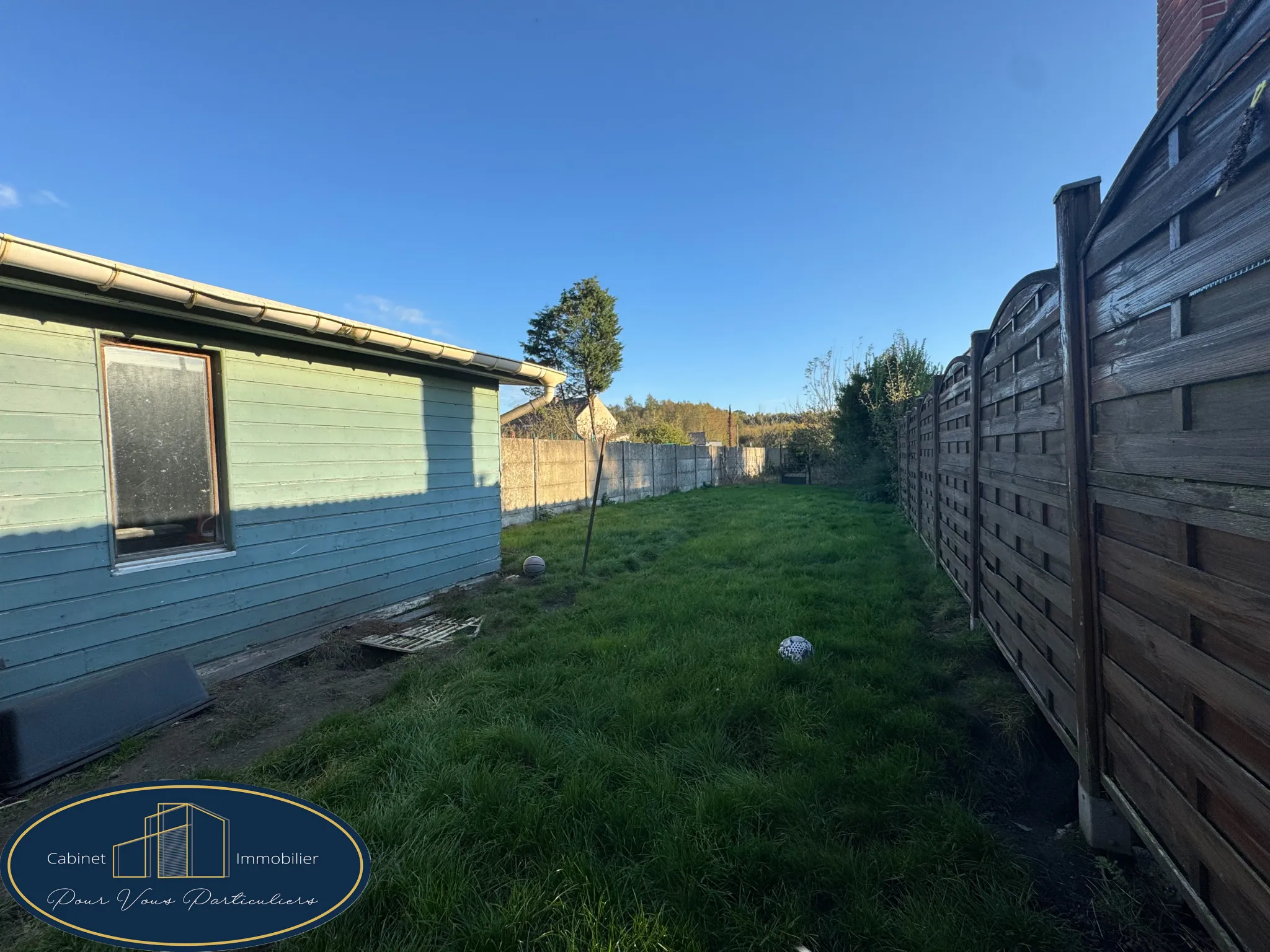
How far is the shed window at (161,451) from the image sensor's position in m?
3.39

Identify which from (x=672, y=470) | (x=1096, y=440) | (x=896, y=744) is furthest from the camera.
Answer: (x=672, y=470)

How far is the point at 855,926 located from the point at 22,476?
4327 millimetres

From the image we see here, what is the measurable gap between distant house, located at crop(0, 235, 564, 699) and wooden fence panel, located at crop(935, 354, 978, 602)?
4366 millimetres

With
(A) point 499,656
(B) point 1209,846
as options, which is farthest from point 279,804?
(A) point 499,656

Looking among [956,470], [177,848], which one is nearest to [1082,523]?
[177,848]

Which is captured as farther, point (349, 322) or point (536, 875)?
point (349, 322)

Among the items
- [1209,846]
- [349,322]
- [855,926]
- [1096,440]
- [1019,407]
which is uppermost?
[349,322]

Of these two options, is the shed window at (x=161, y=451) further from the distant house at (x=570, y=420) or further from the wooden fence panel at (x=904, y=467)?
the distant house at (x=570, y=420)

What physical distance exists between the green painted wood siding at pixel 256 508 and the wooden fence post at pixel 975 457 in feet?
15.8

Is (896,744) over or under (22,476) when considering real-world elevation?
under

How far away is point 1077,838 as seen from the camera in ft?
6.62

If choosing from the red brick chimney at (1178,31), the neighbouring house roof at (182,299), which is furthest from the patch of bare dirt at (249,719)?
the red brick chimney at (1178,31)

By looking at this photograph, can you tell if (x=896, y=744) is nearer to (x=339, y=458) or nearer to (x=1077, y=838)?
(x=1077, y=838)

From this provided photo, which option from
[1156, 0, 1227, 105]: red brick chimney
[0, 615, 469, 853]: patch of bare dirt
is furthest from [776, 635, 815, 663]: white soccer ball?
[1156, 0, 1227, 105]: red brick chimney
